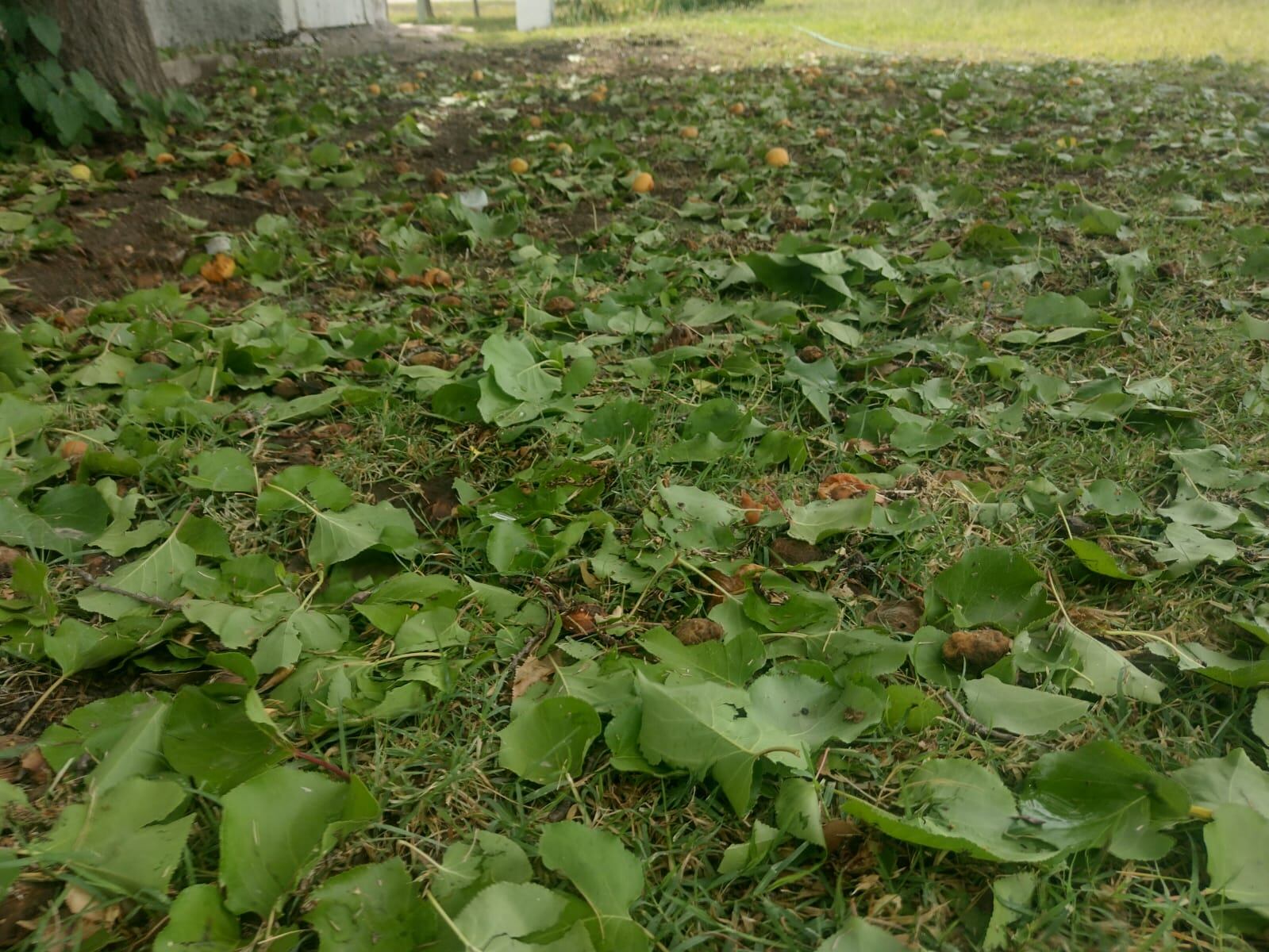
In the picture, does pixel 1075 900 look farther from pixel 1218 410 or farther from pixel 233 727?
pixel 1218 410

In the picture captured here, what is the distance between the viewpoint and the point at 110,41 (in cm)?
454

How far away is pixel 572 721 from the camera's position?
4.28ft

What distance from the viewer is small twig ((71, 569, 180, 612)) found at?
1546 mm

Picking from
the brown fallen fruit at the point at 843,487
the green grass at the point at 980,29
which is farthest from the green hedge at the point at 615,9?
the brown fallen fruit at the point at 843,487

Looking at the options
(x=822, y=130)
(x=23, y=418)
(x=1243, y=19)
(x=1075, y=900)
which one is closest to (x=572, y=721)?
(x=1075, y=900)

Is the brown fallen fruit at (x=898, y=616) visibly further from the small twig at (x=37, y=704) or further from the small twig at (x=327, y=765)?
the small twig at (x=37, y=704)

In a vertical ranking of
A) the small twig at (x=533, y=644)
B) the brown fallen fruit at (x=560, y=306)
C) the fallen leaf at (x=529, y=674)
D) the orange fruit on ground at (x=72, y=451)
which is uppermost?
the brown fallen fruit at (x=560, y=306)

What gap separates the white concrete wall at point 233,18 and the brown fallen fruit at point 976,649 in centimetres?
823

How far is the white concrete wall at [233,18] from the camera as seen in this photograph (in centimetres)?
761

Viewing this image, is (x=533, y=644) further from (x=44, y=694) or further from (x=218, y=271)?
(x=218, y=271)

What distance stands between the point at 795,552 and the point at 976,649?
41 centimetres

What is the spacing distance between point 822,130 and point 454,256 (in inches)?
112

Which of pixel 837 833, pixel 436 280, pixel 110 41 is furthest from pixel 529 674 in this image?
pixel 110 41

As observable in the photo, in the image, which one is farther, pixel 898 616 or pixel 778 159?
pixel 778 159
